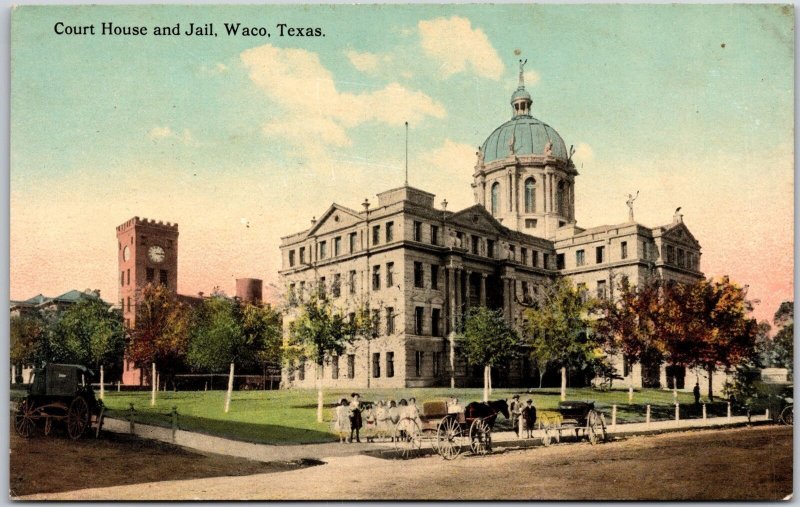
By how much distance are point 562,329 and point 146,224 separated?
10046mm

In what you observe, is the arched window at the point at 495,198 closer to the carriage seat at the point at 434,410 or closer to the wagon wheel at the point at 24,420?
the carriage seat at the point at 434,410

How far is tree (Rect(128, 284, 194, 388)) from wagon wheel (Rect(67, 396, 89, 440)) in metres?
1.79

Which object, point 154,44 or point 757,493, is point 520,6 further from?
point 757,493

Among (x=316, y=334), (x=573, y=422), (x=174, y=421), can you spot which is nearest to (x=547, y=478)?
(x=573, y=422)

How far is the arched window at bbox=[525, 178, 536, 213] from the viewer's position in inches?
821

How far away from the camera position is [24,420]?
47.1 ft

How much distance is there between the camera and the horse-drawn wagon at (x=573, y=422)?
16.1m

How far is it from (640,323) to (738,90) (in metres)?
5.90

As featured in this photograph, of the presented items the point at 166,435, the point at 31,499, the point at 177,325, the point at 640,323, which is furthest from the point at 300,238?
the point at 640,323

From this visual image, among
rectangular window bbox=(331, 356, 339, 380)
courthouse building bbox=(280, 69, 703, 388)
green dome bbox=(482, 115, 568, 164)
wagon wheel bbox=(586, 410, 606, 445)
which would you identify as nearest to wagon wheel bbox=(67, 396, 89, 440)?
courthouse building bbox=(280, 69, 703, 388)

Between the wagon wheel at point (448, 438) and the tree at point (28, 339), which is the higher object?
the tree at point (28, 339)

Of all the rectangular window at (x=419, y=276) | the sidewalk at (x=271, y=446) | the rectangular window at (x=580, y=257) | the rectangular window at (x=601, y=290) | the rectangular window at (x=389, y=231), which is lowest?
the sidewalk at (x=271, y=446)

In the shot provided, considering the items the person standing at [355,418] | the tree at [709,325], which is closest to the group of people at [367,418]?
the person standing at [355,418]

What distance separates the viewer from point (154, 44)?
14734 millimetres
